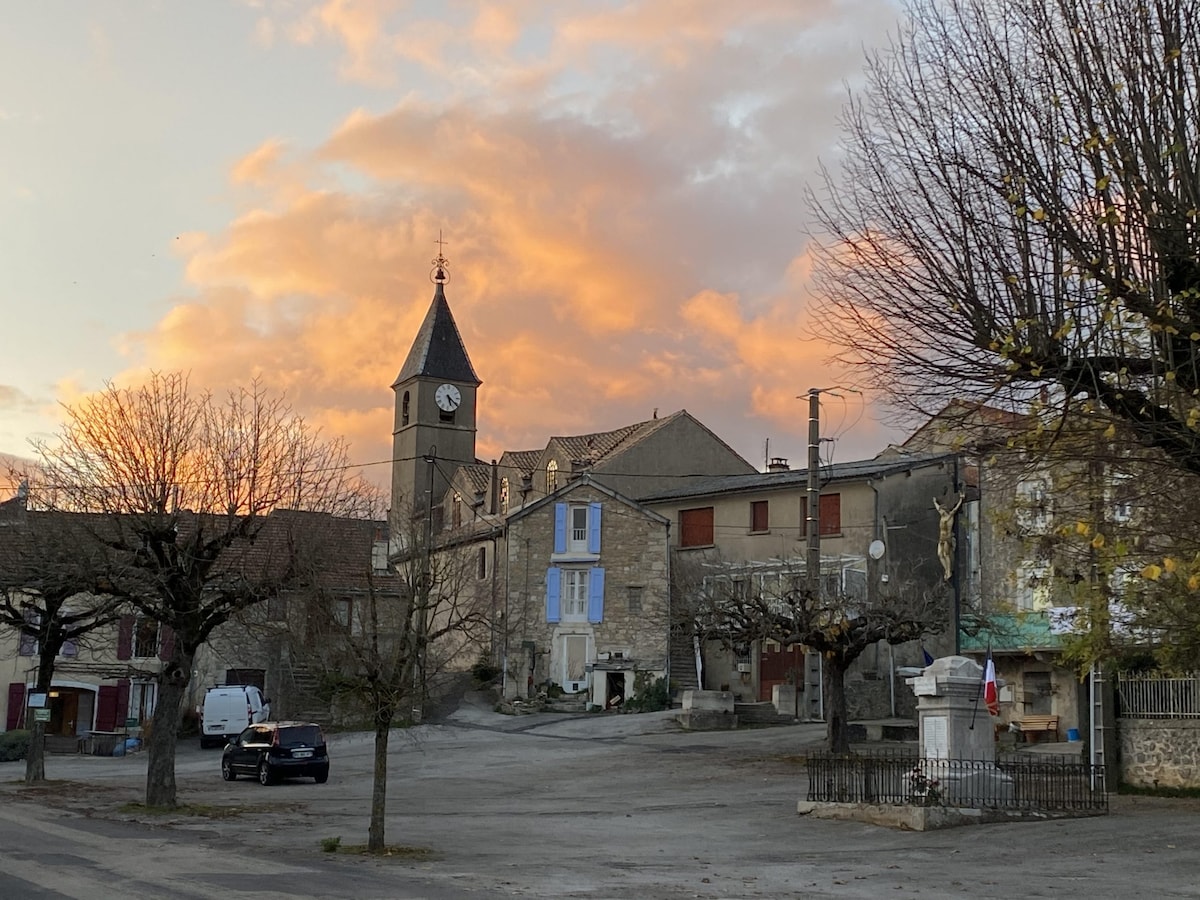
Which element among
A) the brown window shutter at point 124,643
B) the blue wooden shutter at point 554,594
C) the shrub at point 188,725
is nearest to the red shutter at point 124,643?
the brown window shutter at point 124,643

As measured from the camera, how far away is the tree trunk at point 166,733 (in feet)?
77.4

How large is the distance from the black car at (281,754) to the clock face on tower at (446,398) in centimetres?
4627

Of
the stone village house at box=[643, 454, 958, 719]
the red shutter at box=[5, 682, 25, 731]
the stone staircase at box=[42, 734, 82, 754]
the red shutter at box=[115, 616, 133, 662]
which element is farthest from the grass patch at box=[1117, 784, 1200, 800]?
the red shutter at box=[5, 682, 25, 731]

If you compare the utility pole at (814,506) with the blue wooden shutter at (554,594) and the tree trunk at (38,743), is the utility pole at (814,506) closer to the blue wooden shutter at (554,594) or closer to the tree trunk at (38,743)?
the tree trunk at (38,743)

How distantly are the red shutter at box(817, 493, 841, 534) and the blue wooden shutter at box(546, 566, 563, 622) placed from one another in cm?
988

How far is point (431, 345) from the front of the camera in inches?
3061

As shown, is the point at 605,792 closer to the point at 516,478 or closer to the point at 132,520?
the point at 132,520

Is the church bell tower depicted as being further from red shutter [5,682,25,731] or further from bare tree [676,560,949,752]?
bare tree [676,560,949,752]

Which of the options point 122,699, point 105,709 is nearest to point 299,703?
point 122,699

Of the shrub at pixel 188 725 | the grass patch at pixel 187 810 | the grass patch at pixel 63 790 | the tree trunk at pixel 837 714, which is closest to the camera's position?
the grass patch at pixel 187 810

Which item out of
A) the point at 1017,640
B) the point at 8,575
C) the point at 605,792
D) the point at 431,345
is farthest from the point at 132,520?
the point at 431,345

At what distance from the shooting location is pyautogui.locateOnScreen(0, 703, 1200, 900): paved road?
14.2 meters

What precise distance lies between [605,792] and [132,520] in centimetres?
1095

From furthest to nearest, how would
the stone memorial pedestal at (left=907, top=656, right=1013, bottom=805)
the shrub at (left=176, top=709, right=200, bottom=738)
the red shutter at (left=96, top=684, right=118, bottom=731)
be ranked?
1. the red shutter at (left=96, top=684, right=118, bottom=731)
2. the shrub at (left=176, top=709, right=200, bottom=738)
3. the stone memorial pedestal at (left=907, top=656, right=1013, bottom=805)
